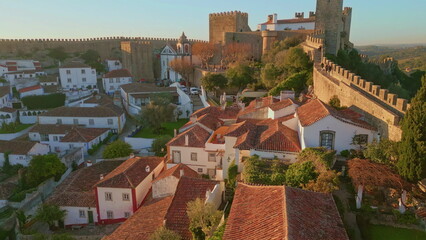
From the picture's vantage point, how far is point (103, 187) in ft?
55.1

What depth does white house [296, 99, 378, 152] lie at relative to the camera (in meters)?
13.2

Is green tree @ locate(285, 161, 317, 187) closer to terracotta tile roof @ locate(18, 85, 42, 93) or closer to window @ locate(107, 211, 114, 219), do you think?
window @ locate(107, 211, 114, 219)

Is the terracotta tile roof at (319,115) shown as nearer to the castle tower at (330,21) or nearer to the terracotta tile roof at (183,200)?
the terracotta tile roof at (183,200)

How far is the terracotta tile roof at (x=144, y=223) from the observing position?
1280cm

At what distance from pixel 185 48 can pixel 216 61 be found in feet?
16.3

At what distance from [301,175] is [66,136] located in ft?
71.7

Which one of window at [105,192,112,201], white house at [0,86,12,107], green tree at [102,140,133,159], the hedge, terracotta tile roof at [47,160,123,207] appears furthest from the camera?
the hedge

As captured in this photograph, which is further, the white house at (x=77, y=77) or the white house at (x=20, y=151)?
the white house at (x=77, y=77)

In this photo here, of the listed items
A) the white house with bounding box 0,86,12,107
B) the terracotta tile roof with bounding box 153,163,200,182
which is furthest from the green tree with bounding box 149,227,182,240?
the white house with bounding box 0,86,12,107

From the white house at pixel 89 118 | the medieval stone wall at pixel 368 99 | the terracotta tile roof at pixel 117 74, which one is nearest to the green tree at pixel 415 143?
the medieval stone wall at pixel 368 99

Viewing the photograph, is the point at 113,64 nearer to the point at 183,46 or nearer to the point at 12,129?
the point at 183,46

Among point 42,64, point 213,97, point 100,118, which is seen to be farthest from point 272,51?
point 42,64

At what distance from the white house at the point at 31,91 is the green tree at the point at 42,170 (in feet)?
64.2

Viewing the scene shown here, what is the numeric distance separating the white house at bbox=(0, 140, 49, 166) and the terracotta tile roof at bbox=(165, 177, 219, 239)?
16.6 meters
